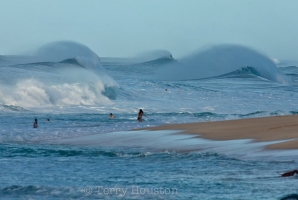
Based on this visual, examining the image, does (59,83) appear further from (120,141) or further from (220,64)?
(220,64)

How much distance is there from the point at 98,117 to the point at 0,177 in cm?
1467

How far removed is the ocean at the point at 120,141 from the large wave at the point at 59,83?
2.4 inches

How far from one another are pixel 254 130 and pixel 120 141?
10.0 ft

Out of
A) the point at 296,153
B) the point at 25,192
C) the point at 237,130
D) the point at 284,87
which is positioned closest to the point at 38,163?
the point at 25,192

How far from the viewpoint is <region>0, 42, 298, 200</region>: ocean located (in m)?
9.87

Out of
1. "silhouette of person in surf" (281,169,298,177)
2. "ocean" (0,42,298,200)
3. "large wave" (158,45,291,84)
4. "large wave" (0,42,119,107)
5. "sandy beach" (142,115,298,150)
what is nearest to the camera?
"ocean" (0,42,298,200)

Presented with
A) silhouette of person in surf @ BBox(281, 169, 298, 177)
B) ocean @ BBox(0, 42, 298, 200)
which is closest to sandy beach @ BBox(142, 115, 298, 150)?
ocean @ BBox(0, 42, 298, 200)

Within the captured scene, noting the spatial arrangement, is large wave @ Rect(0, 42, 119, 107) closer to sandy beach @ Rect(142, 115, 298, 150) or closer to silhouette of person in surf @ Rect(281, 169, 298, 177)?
→ sandy beach @ Rect(142, 115, 298, 150)

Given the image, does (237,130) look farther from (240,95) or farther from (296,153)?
(240,95)

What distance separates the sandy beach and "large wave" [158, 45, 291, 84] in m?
37.7

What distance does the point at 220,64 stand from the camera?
61281 millimetres

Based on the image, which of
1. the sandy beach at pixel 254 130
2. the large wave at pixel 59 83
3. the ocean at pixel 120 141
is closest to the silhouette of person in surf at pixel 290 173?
the ocean at pixel 120 141

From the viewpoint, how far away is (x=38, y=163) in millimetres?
12734

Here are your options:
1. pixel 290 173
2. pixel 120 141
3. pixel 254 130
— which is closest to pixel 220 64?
pixel 254 130
